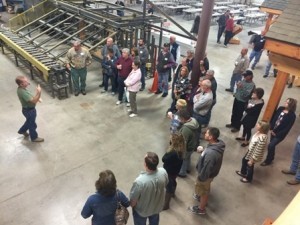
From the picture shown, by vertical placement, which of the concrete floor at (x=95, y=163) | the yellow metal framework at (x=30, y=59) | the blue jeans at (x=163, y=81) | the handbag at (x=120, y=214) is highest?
the handbag at (x=120, y=214)

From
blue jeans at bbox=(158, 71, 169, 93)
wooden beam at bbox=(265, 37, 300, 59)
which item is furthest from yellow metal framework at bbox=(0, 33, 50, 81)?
wooden beam at bbox=(265, 37, 300, 59)

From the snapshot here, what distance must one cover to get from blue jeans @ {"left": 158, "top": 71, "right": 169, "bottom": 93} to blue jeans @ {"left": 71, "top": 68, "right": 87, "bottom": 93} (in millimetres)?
2183

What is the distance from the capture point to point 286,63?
5203 mm

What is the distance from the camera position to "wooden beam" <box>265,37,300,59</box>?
488 cm

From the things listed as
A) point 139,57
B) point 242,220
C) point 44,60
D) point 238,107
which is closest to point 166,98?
point 139,57

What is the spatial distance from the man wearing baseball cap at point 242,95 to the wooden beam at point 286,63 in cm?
54

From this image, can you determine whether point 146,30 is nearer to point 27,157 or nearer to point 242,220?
point 27,157

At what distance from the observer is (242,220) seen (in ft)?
13.4

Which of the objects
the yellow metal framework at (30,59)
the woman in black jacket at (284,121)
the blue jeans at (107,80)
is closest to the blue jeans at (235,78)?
the woman in black jacket at (284,121)

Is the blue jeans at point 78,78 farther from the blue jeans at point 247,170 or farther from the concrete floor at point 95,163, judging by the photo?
the blue jeans at point 247,170

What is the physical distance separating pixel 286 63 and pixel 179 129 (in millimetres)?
2872

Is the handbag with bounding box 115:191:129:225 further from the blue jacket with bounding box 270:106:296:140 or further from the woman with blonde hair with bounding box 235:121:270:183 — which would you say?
the blue jacket with bounding box 270:106:296:140

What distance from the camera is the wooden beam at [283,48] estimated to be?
16.0 feet

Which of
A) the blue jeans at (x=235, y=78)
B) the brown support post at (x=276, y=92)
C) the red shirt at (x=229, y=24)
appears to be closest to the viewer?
the brown support post at (x=276, y=92)
